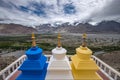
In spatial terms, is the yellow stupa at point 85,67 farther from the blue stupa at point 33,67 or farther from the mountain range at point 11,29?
the mountain range at point 11,29

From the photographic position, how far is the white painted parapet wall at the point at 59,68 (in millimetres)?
2533

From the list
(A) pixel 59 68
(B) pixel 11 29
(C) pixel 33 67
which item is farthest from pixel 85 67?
(B) pixel 11 29

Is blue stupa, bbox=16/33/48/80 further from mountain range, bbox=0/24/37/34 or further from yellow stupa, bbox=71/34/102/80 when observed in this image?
mountain range, bbox=0/24/37/34

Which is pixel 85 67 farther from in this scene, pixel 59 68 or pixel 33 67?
pixel 33 67

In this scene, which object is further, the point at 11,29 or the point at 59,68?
the point at 11,29

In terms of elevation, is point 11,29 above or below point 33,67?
above

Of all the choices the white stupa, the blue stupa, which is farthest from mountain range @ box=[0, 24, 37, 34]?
the white stupa

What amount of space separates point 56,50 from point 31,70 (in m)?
0.64

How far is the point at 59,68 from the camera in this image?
2516mm

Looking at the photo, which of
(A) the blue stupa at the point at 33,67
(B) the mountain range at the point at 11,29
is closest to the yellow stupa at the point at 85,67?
(A) the blue stupa at the point at 33,67

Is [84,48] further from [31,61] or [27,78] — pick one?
[27,78]

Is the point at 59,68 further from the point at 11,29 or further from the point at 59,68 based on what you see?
the point at 11,29

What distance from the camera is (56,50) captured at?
2658 mm

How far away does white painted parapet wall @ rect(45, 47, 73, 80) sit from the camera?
8.31 ft
